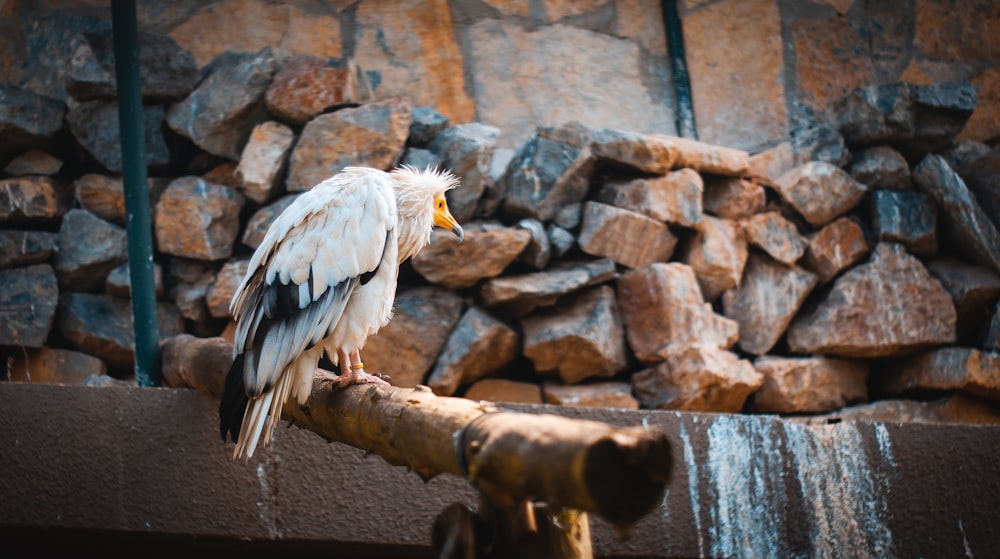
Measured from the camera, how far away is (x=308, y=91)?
4.10 meters

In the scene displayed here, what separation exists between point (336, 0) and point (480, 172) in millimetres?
1292

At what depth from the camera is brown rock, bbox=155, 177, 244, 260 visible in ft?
13.1

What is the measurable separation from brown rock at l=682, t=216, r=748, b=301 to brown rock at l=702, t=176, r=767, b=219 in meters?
0.10

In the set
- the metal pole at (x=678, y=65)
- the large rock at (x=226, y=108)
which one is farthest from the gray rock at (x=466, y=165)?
the metal pole at (x=678, y=65)

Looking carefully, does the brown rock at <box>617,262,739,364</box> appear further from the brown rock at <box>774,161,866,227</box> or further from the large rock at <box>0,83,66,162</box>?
the large rock at <box>0,83,66,162</box>

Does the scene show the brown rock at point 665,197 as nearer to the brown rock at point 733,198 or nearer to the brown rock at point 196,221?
the brown rock at point 733,198

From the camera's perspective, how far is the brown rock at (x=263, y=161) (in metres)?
4.01

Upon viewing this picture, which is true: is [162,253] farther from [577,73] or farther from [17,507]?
[577,73]

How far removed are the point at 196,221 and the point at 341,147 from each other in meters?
0.72

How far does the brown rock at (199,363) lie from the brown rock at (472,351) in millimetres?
1140

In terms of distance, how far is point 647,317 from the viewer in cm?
404

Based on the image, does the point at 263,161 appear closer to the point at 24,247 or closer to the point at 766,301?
the point at 24,247

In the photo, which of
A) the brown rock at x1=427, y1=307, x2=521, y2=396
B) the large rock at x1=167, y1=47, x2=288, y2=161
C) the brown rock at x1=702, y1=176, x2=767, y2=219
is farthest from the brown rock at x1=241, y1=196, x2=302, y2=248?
the brown rock at x1=702, y1=176, x2=767, y2=219

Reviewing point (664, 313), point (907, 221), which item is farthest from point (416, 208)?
point (907, 221)
